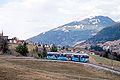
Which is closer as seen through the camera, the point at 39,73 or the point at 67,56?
the point at 39,73

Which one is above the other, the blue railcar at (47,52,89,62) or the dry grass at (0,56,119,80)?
the blue railcar at (47,52,89,62)

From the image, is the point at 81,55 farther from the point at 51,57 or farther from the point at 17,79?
the point at 17,79

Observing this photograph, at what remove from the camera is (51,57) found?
508 ft

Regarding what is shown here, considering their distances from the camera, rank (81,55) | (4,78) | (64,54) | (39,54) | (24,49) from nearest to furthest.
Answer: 1. (4,78)
2. (81,55)
3. (64,54)
4. (24,49)
5. (39,54)

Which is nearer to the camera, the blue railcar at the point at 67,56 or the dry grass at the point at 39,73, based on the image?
the dry grass at the point at 39,73

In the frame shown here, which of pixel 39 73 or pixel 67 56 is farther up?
pixel 67 56

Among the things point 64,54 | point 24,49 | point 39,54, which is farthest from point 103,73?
point 39,54

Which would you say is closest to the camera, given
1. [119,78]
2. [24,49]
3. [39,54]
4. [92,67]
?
[119,78]

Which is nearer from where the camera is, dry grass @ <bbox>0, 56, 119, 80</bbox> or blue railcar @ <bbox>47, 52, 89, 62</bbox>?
dry grass @ <bbox>0, 56, 119, 80</bbox>

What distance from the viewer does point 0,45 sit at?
175125mm

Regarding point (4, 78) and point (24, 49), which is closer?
point (4, 78)

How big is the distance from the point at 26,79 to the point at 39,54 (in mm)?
137857

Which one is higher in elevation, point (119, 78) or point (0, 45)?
point (0, 45)

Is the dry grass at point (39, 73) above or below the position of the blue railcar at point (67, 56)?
below
